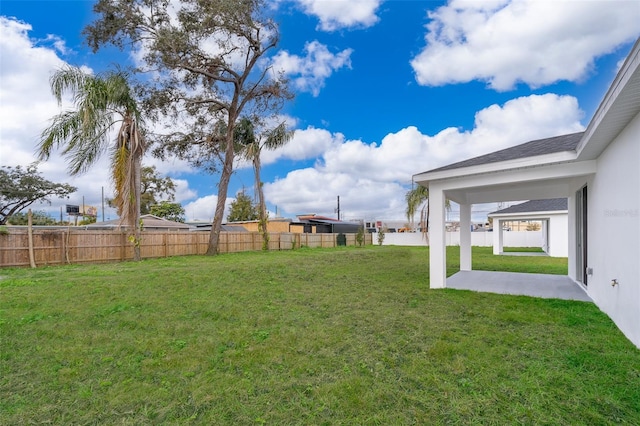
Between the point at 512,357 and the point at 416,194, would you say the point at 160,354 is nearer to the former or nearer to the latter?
the point at 512,357

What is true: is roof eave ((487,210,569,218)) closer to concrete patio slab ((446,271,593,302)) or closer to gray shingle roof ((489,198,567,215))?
gray shingle roof ((489,198,567,215))

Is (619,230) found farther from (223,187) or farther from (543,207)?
(543,207)

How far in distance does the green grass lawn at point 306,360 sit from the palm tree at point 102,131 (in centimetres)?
646

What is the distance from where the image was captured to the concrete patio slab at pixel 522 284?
282 inches

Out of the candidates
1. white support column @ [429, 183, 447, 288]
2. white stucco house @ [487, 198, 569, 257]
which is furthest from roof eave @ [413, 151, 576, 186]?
white stucco house @ [487, 198, 569, 257]

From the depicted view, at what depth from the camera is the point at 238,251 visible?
19.0 metres

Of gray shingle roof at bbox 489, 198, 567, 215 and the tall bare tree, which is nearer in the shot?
the tall bare tree

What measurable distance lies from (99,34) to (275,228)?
1767 centimetres

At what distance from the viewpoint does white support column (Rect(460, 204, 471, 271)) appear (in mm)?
10906

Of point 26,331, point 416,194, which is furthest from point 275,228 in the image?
point 26,331

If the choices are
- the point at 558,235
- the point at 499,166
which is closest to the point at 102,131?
the point at 499,166

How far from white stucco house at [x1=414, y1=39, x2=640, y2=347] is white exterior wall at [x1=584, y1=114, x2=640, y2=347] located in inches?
0.4

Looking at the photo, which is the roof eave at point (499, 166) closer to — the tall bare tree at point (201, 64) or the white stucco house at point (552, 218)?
the tall bare tree at point (201, 64)

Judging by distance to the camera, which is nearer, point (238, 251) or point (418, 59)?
point (418, 59)
